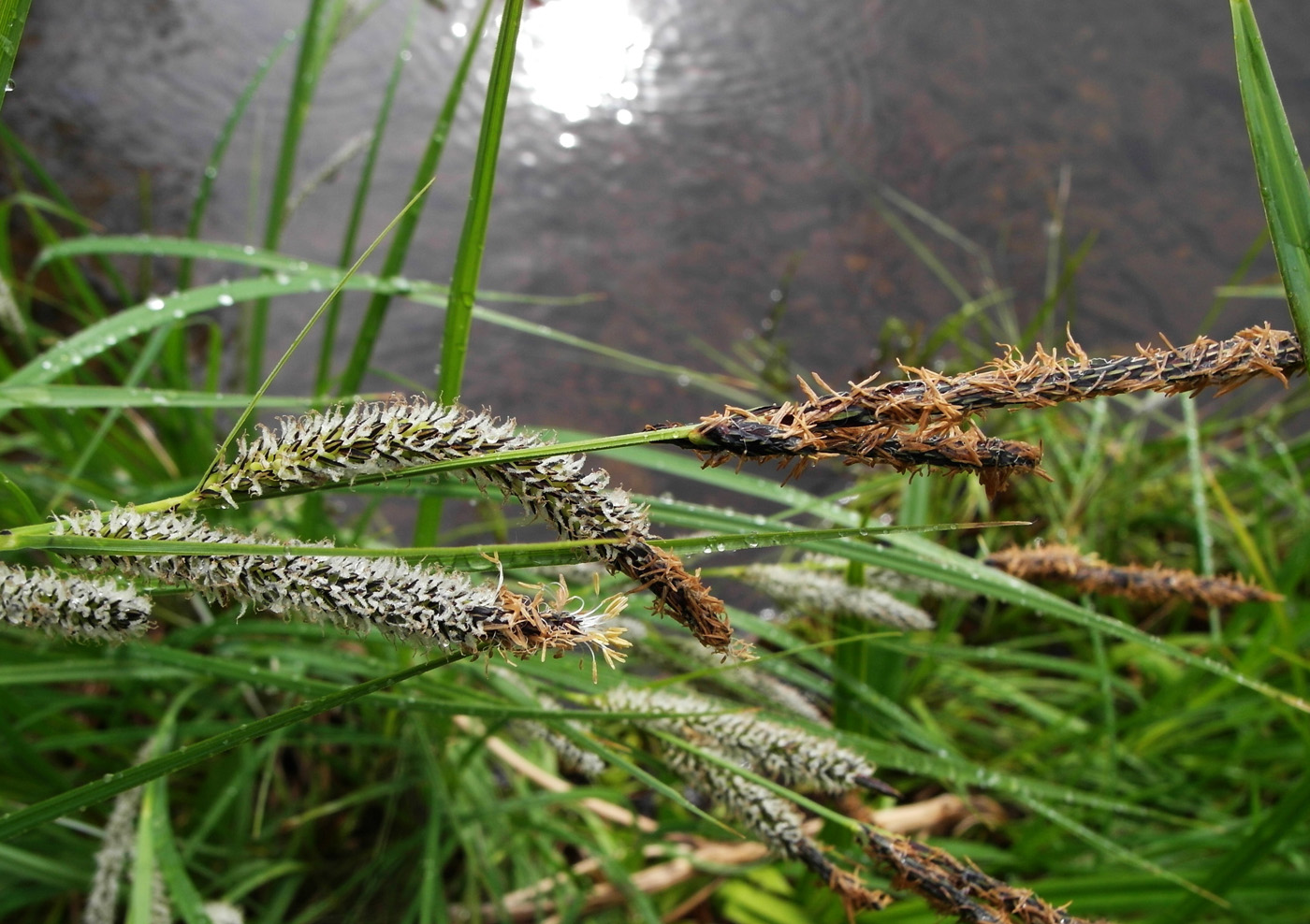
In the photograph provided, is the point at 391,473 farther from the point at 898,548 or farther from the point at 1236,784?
the point at 1236,784

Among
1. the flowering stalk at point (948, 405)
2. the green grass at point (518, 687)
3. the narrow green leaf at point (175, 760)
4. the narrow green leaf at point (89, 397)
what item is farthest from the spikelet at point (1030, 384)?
the narrow green leaf at point (89, 397)

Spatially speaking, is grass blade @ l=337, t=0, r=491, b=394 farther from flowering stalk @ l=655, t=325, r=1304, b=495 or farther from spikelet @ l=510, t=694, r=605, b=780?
flowering stalk @ l=655, t=325, r=1304, b=495

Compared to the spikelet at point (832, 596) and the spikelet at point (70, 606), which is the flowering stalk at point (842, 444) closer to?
the spikelet at point (70, 606)

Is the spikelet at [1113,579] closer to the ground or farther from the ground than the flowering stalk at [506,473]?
closer to the ground

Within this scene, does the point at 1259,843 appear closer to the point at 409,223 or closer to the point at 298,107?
the point at 409,223

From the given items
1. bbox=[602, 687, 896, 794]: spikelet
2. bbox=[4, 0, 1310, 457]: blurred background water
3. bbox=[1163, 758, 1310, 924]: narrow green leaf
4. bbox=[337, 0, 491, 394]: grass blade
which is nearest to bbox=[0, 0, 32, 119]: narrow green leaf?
bbox=[337, 0, 491, 394]: grass blade

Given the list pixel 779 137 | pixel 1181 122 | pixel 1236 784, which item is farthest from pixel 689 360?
pixel 1181 122
